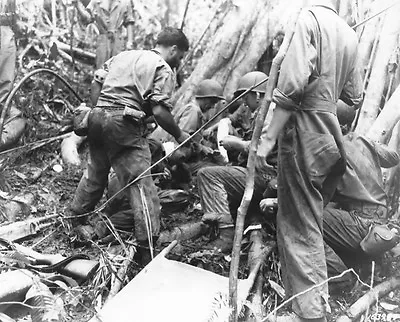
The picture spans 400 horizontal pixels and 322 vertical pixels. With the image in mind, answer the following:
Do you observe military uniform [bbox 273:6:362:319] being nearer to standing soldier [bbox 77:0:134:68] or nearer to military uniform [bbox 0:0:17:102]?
military uniform [bbox 0:0:17:102]

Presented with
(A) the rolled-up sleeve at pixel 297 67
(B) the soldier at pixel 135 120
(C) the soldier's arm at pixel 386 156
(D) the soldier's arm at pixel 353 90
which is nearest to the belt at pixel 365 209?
(C) the soldier's arm at pixel 386 156

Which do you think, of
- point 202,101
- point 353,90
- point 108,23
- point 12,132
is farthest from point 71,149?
point 353,90

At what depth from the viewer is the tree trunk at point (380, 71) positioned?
6331 mm

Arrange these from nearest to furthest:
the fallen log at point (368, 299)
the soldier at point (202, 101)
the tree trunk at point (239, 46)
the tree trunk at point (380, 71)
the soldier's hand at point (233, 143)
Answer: the fallen log at point (368, 299), the soldier's hand at point (233, 143), the tree trunk at point (380, 71), the soldier at point (202, 101), the tree trunk at point (239, 46)

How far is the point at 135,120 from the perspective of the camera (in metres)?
5.18

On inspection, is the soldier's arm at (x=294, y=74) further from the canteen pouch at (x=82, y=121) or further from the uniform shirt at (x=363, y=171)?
the canteen pouch at (x=82, y=121)

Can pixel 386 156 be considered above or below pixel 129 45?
above

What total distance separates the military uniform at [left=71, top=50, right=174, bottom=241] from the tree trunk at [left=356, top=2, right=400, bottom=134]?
2403mm

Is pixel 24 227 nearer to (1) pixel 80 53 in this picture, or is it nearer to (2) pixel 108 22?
(2) pixel 108 22

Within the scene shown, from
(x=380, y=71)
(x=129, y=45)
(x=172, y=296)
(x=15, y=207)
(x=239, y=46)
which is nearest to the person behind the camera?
(x=172, y=296)

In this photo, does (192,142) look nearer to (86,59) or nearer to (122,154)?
(122,154)

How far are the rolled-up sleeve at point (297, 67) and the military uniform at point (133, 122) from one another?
5.23 ft

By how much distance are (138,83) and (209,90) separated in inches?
92.9

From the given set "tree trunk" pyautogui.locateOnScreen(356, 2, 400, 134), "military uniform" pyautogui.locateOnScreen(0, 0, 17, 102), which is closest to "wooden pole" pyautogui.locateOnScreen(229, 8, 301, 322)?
"tree trunk" pyautogui.locateOnScreen(356, 2, 400, 134)
